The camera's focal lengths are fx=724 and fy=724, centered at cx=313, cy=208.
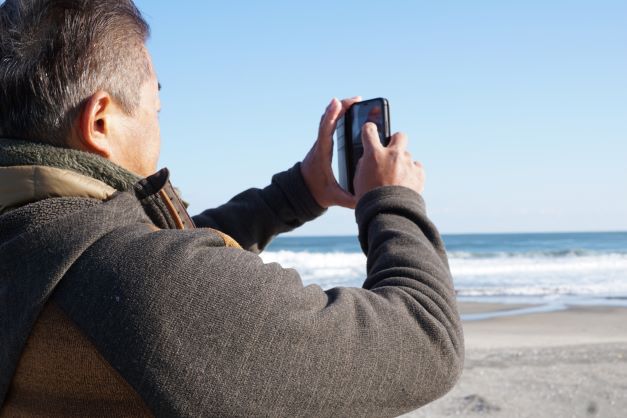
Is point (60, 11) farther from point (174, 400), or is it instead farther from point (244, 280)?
point (174, 400)

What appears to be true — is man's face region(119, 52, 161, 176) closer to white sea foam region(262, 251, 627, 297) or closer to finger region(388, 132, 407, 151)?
finger region(388, 132, 407, 151)

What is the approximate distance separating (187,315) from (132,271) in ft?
0.37

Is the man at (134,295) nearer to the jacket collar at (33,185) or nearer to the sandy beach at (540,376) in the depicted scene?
the jacket collar at (33,185)

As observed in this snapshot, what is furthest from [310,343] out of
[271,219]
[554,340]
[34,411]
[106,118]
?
[554,340]

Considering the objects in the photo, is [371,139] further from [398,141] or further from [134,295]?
[134,295]

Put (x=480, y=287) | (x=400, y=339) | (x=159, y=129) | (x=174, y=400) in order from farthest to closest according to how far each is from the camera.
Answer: (x=480, y=287) < (x=159, y=129) < (x=400, y=339) < (x=174, y=400)

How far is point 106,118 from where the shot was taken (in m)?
1.42

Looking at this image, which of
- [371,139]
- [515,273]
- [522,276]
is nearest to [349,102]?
[371,139]

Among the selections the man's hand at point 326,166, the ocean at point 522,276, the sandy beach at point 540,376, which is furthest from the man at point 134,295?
the ocean at point 522,276

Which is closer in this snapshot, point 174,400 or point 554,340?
point 174,400

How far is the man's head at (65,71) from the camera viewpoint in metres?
1.35

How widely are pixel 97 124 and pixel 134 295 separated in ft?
1.38

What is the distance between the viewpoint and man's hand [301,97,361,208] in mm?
2115

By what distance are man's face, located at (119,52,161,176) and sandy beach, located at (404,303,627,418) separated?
4.80m
